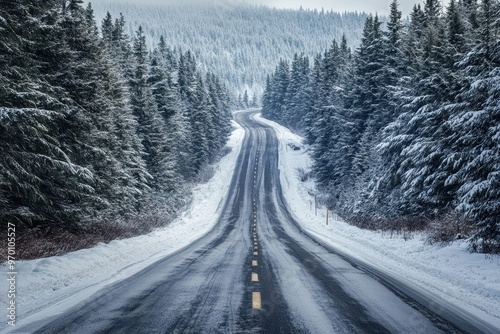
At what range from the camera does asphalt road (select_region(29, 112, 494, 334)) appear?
528 centimetres

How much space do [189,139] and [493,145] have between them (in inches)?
1601

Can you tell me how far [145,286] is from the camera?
Result: 7867 millimetres

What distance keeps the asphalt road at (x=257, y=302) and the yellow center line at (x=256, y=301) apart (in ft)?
0.05

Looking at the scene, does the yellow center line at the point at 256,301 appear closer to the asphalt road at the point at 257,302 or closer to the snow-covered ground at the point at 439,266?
the asphalt road at the point at 257,302

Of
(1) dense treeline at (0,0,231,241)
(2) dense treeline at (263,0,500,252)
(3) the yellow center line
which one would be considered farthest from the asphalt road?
(2) dense treeline at (263,0,500,252)

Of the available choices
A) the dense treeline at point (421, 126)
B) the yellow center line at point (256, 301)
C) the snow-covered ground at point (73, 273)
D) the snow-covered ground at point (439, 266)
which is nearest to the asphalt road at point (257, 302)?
the yellow center line at point (256, 301)

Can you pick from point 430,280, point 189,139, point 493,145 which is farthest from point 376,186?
point 189,139

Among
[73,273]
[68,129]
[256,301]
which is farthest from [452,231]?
[68,129]

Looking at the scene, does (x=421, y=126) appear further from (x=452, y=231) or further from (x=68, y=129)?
(x=68, y=129)

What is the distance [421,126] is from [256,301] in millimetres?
18138

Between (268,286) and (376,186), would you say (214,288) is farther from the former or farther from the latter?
(376,186)

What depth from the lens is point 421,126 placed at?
2131cm

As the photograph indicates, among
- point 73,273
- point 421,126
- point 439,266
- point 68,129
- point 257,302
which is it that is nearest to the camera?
point 257,302

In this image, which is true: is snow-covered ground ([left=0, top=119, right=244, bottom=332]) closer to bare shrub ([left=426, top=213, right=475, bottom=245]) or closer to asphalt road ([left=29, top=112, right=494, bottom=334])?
asphalt road ([left=29, top=112, right=494, bottom=334])
